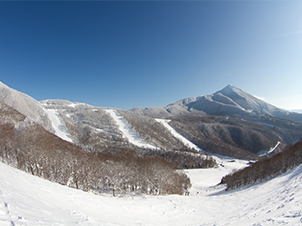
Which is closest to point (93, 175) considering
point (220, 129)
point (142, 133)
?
point (142, 133)

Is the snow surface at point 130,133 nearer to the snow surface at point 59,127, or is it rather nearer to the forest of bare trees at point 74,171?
the snow surface at point 59,127

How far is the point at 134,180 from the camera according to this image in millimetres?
27375

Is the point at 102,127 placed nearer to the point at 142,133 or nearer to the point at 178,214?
the point at 142,133

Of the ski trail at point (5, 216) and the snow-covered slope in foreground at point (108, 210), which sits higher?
the ski trail at point (5, 216)

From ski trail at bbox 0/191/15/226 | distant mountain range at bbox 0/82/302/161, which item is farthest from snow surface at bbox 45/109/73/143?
ski trail at bbox 0/191/15/226

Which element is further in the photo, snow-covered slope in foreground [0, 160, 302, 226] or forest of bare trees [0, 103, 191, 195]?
forest of bare trees [0, 103, 191, 195]

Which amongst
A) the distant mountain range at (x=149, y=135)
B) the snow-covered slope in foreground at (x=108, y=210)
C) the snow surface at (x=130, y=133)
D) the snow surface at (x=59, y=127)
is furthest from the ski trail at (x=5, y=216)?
the snow surface at (x=59, y=127)

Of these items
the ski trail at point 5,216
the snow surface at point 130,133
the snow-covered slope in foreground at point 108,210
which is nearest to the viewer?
the ski trail at point 5,216

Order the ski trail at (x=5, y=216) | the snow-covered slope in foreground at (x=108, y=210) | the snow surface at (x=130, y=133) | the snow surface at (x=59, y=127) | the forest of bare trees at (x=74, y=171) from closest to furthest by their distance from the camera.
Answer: the ski trail at (x=5, y=216) → the snow-covered slope in foreground at (x=108, y=210) → the forest of bare trees at (x=74, y=171) → the snow surface at (x=59, y=127) → the snow surface at (x=130, y=133)

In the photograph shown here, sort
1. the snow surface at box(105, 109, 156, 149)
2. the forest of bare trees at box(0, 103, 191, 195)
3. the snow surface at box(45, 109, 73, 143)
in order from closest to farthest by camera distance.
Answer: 1. the forest of bare trees at box(0, 103, 191, 195)
2. the snow surface at box(45, 109, 73, 143)
3. the snow surface at box(105, 109, 156, 149)

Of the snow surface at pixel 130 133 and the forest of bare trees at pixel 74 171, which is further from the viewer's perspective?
the snow surface at pixel 130 133

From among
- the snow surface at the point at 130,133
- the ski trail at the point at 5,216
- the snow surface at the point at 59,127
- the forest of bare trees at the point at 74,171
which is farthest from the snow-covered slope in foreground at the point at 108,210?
the snow surface at the point at 59,127

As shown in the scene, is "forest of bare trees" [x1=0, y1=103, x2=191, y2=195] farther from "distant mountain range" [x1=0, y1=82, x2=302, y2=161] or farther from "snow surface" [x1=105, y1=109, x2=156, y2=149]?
"snow surface" [x1=105, y1=109, x2=156, y2=149]

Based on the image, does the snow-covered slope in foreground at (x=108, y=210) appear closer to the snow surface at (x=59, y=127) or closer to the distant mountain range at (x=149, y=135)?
the distant mountain range at (x=149, y=135)
